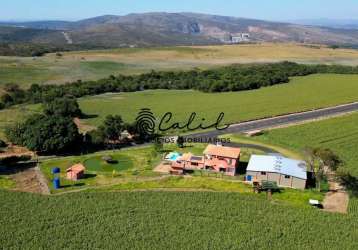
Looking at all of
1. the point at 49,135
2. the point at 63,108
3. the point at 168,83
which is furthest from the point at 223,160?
the point at 168,83

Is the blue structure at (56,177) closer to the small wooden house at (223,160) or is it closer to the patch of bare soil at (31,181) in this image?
the patch of bare soil at (31,181)

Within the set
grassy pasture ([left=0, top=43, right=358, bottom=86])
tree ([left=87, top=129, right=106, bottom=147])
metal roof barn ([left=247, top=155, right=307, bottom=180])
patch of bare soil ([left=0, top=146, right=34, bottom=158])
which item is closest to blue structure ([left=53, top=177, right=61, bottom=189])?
patch of bare soil ([left=0, top=146, right=34, bottom=158])

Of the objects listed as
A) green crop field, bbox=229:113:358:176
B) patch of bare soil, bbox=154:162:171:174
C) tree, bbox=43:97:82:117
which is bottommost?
patch of bare soil, bbox=154:162:171:174

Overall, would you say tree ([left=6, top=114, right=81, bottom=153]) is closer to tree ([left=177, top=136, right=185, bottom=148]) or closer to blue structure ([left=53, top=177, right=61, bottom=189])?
blue structure ([left=53, top=177, right=61, bottom=189])

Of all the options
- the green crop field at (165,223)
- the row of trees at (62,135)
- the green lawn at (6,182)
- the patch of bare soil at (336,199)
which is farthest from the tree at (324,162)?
the green lawn at (6,182)

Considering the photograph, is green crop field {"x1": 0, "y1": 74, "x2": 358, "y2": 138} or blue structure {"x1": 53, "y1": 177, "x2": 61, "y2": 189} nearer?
blue structure {"x1": 53, "y1": 177, "x2": 61, "y2": 189}

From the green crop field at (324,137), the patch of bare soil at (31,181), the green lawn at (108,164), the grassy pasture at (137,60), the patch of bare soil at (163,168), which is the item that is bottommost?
the patch of bare soil at (31,181)
